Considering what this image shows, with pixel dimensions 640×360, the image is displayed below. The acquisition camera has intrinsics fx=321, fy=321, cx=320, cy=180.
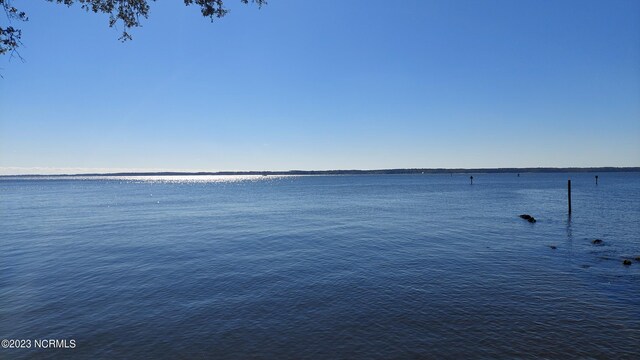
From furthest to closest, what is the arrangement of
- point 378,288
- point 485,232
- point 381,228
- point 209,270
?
point 381,228, point 485,232, point 209,270, point 378,288

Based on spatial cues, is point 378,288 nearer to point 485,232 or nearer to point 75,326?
point 75,326

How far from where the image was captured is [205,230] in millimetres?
35031

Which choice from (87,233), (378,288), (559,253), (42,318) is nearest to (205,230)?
(87,233)

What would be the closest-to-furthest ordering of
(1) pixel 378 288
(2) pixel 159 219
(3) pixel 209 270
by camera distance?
(1) pixel 378 288 → (3) pixel 209 270 → (2) pixel 159 219

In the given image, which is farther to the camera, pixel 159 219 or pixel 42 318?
pixel 159 219

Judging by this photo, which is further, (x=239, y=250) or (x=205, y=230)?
(x=205, y=230)

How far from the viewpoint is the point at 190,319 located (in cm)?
1260

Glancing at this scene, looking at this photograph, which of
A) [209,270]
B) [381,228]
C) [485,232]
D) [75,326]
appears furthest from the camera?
[381,228]

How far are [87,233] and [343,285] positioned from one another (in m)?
30.7

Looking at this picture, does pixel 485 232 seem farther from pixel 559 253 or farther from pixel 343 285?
pixel 343 285

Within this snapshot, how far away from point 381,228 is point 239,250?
1644 cm

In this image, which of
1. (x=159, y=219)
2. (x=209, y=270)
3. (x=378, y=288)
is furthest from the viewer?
(x=159, y=219)

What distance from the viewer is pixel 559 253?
76.6 feet

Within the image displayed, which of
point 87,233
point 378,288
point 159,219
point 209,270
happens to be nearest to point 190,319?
point 209,270
